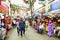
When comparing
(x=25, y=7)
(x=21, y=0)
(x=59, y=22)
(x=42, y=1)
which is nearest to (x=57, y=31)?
(x=59, y=22)

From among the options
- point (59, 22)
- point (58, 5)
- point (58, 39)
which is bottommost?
point (58, 39)

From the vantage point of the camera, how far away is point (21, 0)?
66.4m

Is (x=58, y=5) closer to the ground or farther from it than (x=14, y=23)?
farther from it

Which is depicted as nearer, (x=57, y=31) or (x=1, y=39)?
(x=1, y=39)

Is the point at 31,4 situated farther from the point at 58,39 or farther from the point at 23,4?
the point at 58,39

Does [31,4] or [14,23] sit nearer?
[14,23]

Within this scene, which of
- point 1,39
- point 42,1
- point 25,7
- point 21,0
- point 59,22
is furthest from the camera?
point 25,7

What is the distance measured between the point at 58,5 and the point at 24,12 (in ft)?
178

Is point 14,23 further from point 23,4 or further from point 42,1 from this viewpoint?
point 23,4

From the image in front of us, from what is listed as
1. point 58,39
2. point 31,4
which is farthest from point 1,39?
point 31,4

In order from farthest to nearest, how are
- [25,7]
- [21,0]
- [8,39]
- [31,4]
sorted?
[25,7]
[21,0]
[31,4]
[8,39]

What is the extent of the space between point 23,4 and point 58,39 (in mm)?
55973

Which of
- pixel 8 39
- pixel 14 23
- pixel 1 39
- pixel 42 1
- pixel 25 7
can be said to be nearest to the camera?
pixel 1 39

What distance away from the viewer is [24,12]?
7569 cm
